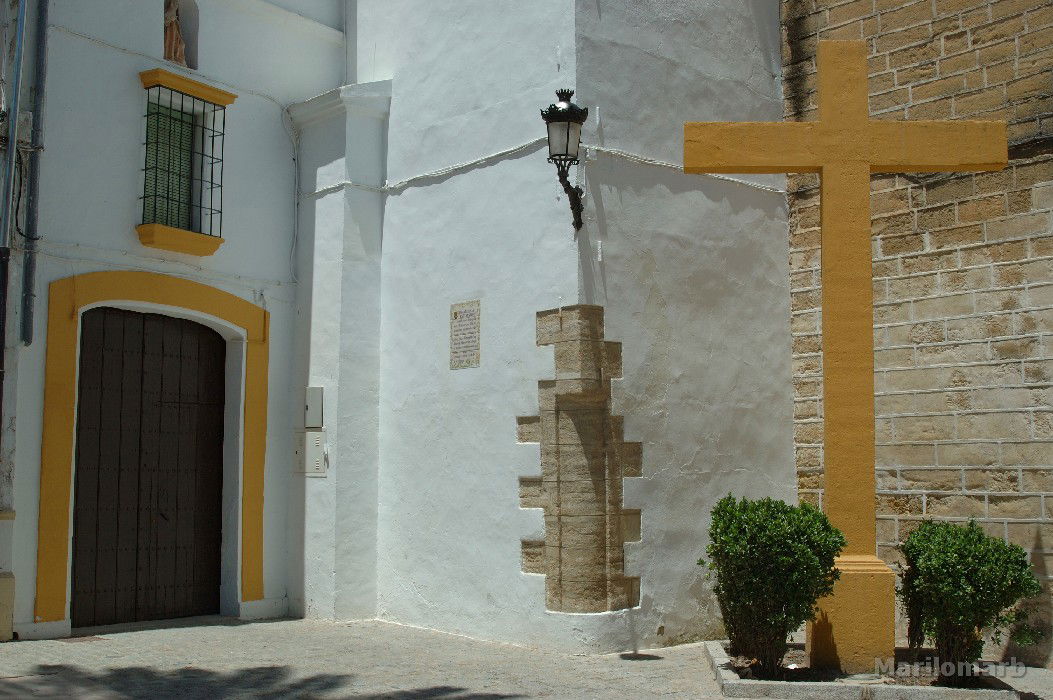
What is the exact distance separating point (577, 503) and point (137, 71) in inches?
183

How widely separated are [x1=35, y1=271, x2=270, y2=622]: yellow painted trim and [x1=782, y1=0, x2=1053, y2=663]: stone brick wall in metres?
4.30

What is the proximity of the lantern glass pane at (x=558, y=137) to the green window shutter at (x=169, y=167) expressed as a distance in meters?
3.24

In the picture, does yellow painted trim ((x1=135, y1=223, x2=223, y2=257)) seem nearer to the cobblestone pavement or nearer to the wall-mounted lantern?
the cobblestone pavement

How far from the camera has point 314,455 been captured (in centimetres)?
889

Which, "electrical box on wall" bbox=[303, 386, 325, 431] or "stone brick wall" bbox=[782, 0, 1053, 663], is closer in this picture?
"stone brick wall" bbox=[782, 0, 1053, 663]

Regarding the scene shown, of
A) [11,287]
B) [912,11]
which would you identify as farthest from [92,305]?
[912,11]

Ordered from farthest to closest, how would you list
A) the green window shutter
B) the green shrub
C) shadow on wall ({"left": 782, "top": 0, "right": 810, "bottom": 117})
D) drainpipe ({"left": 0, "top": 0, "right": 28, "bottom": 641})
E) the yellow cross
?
shadow on wall ({"left": 782, "top": 0, "right": 810, "bottom": 117}) < the green window shutter < drainpipe ({"left": 0, "top": 0, "right": 28, "bottom": 641}) < the yellow cross < the green shrub

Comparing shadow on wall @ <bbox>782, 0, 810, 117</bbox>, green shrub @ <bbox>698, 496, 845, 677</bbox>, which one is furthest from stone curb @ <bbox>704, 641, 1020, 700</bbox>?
shadow on wall @ <bbox>782, 0, 810, 117</bbox>

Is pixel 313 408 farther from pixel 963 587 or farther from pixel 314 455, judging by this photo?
pixel 963 587

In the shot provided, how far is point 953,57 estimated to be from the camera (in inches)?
316

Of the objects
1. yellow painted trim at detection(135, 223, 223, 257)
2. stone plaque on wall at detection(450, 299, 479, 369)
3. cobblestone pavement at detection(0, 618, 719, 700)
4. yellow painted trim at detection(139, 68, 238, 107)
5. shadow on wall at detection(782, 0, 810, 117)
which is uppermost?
shadow on wall at detection(782, 0, 810, 117)

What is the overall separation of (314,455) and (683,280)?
3201 millimetres

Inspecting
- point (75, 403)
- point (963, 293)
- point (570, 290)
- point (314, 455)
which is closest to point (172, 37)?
point (75, 403)

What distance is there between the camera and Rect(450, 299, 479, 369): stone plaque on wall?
8.31 metres
